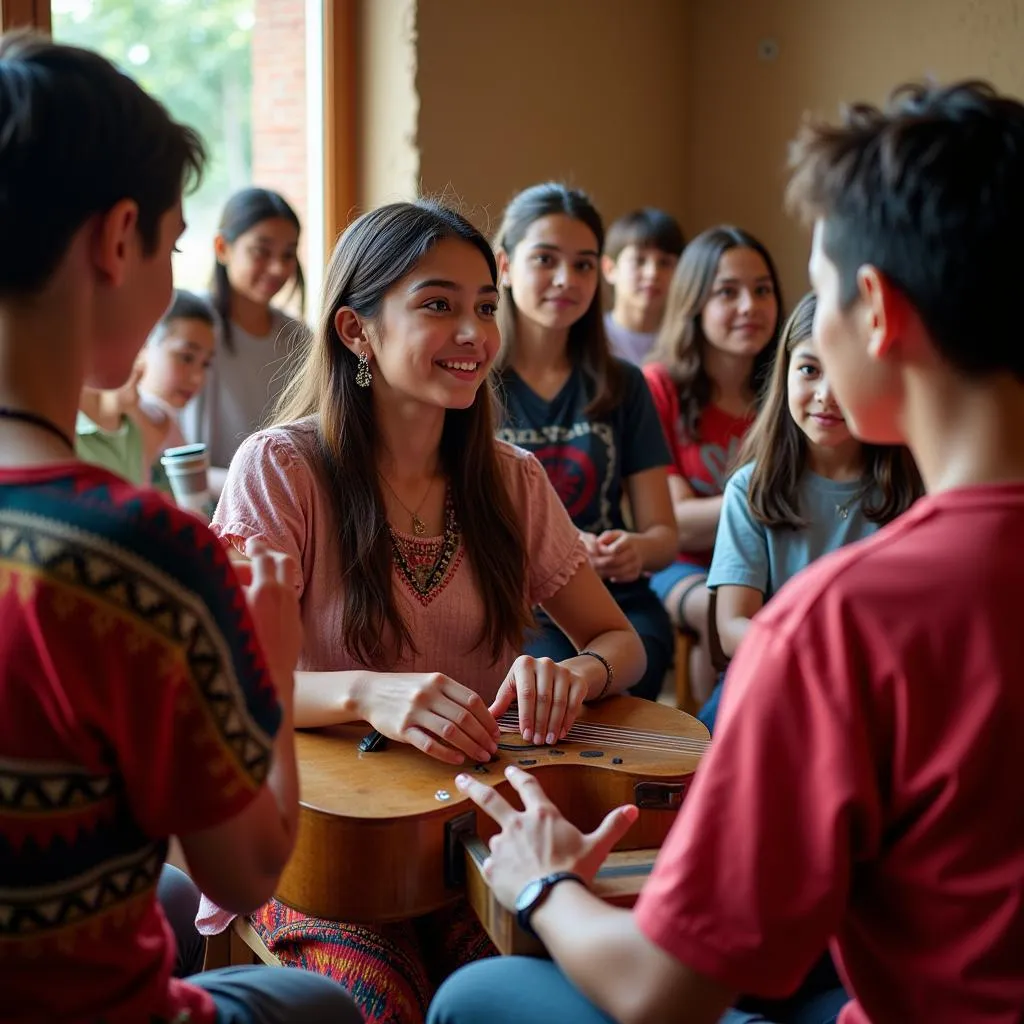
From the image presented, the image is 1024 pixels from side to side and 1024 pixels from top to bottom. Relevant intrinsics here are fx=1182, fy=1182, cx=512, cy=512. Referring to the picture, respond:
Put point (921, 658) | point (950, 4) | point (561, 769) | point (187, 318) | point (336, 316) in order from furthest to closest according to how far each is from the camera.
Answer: point (950, 4) < point (187, 318) < point (336, 316) < point (561, 769) < point (921, 658)

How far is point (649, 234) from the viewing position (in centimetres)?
391

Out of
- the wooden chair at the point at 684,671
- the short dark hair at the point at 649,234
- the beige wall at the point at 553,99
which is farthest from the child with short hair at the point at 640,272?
the wooden chair at the point at 684,671

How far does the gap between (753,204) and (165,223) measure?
4.26 m

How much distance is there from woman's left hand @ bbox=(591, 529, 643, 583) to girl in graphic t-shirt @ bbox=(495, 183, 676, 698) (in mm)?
74

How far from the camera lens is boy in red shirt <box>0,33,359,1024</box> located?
87 cm

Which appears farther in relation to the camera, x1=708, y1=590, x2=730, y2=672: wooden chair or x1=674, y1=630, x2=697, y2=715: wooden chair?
x1=674, y1=630, x2=697, y2=715: wooden chair

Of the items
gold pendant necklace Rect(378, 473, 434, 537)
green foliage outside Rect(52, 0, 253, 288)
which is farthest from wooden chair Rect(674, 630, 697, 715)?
green foliage outside Rect(52, 0, 253, 288)

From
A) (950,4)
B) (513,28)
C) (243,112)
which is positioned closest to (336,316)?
(243,112)

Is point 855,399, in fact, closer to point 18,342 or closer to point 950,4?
point 18,342

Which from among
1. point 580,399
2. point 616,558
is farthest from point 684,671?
point 580,399

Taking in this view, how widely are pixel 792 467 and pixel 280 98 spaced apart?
239 cm

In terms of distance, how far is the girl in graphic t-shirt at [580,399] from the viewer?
2838 mm

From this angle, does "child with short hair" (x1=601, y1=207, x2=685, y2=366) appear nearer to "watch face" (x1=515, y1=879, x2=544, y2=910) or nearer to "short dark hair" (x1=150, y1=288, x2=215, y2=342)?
"short dark hair" (x1=150, y1=288, x2=215, y2=342)

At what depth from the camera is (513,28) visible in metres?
4.03
